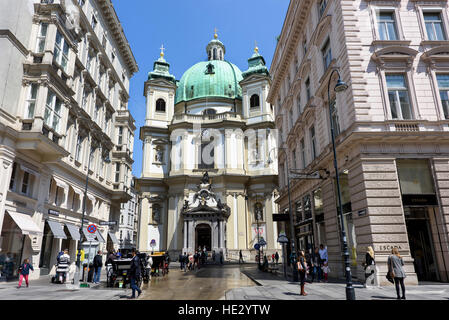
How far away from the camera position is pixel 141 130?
5578cm

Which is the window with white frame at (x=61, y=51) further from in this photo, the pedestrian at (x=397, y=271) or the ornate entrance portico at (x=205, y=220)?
the ornate entrance portico at (x=205, y=220)

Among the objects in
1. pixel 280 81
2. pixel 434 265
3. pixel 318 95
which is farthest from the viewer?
pixel 280 81

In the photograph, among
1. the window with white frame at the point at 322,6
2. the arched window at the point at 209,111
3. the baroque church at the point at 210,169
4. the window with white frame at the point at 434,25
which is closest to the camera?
the window with white frame at the point at 434,25

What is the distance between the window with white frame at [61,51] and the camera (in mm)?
22250

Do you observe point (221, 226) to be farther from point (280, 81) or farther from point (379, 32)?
point (379, 32)

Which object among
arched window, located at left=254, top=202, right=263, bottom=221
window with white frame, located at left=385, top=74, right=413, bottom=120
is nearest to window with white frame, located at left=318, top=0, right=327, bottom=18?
window with white frame, located at left=385, top=74, right=413, bottom=120

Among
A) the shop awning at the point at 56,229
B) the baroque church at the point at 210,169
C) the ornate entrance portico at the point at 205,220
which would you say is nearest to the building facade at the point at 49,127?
the shop awning at the point at 56,229

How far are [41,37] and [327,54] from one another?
19.3 m

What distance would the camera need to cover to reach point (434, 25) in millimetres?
18312

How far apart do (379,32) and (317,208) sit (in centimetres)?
1157

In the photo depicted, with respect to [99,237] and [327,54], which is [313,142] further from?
[99,237]

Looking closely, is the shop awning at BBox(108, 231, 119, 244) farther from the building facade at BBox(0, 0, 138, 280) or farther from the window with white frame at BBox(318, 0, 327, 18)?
the window with white frame at BBox(318, 0, 327, 18)

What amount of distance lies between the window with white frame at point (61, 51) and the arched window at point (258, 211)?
1394 inches
